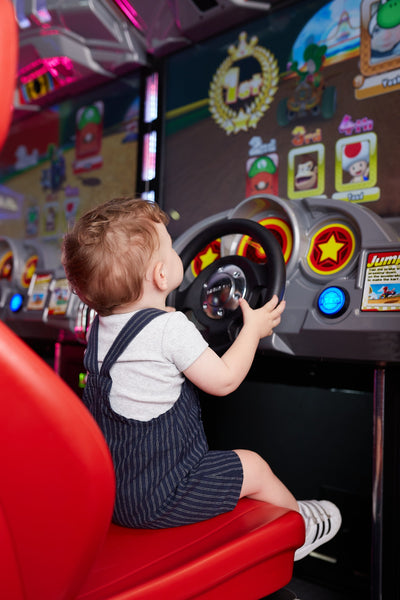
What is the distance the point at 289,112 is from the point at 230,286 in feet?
3.33

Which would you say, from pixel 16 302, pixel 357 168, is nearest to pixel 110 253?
pixel 357 168

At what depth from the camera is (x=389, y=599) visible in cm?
98

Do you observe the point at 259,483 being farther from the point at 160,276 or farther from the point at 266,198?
the point at 266,198

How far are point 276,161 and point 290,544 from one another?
1.38 meters

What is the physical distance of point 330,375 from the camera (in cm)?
119

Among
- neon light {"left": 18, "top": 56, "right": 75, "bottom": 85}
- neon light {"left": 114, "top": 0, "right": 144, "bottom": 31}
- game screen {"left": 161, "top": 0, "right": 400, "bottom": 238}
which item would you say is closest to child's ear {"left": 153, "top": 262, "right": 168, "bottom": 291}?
game screen {"left": 161, "top": 0, "right": 400, "bottom": 238}

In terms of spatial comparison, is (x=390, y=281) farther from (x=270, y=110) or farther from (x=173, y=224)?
(x=173, y=224)

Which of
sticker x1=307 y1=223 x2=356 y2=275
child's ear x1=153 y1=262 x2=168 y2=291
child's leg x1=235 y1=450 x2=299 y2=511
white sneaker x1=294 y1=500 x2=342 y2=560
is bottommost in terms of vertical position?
white sneaker x1=294 y1=500 x2=342 y2=560

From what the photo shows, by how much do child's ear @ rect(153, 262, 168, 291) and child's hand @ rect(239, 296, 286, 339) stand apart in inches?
6.1

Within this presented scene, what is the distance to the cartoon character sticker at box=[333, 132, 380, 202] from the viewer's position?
1631 millimetres

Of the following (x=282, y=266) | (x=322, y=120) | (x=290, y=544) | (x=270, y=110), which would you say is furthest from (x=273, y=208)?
(x=290, y=544)

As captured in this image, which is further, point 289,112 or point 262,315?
point 289,112

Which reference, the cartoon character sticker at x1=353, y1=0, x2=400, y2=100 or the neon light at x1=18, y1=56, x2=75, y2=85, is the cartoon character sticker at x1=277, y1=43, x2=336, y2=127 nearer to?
the cartoon character sticker at x1=353, y1=0, x2=400, y2=100

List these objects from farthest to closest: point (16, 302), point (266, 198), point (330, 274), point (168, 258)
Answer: point (16, 302)
point (266, 198)
point (330, 274)
point (168, 258)
